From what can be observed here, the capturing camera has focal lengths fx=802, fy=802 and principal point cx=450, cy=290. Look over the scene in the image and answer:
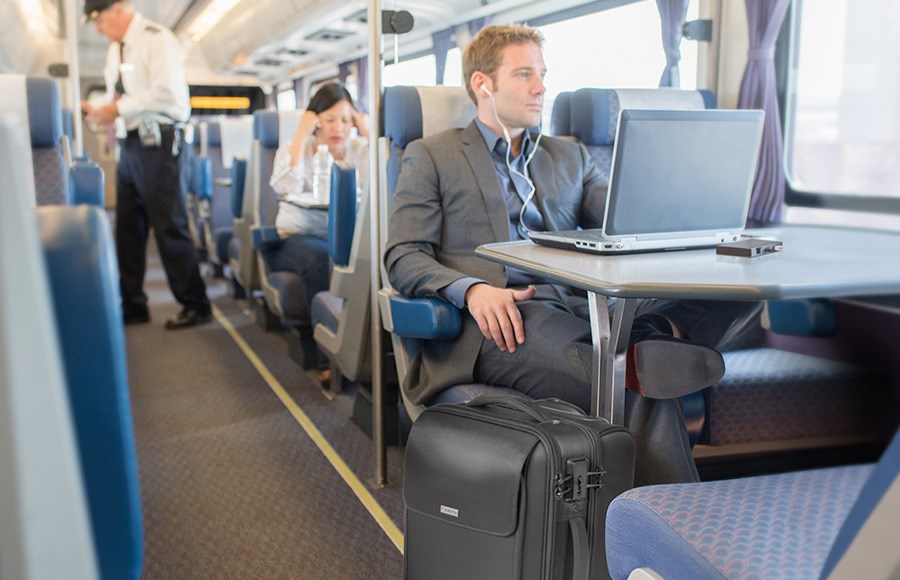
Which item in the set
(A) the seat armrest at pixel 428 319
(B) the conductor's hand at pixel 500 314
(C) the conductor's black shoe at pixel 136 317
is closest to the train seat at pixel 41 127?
(A) the seat armrest at pixel 428 319

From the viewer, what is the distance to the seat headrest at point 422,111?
2586 mm

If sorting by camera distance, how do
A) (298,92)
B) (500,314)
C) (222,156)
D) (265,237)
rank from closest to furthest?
(500,314) → (265,237) → (222,156) → (298,92)

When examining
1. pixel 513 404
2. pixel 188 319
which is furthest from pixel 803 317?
pixel 188 319

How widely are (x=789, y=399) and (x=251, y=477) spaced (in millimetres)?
1818

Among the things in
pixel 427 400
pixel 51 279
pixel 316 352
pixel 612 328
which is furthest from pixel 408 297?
pixel 316 352

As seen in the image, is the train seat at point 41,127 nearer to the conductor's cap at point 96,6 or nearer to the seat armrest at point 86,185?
the seat armrest at point 86,185

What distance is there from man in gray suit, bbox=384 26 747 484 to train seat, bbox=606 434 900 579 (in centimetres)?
46

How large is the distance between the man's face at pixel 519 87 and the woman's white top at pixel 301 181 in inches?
76.3

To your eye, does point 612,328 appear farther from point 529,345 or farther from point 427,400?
point 427,400

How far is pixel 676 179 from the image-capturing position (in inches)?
67.7

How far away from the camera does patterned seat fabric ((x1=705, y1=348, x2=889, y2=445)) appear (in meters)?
1.42

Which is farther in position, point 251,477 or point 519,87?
point 251,477

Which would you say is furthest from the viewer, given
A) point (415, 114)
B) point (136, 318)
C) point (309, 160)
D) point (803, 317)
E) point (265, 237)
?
point (136, 318)

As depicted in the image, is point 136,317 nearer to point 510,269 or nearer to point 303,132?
point 303,132
